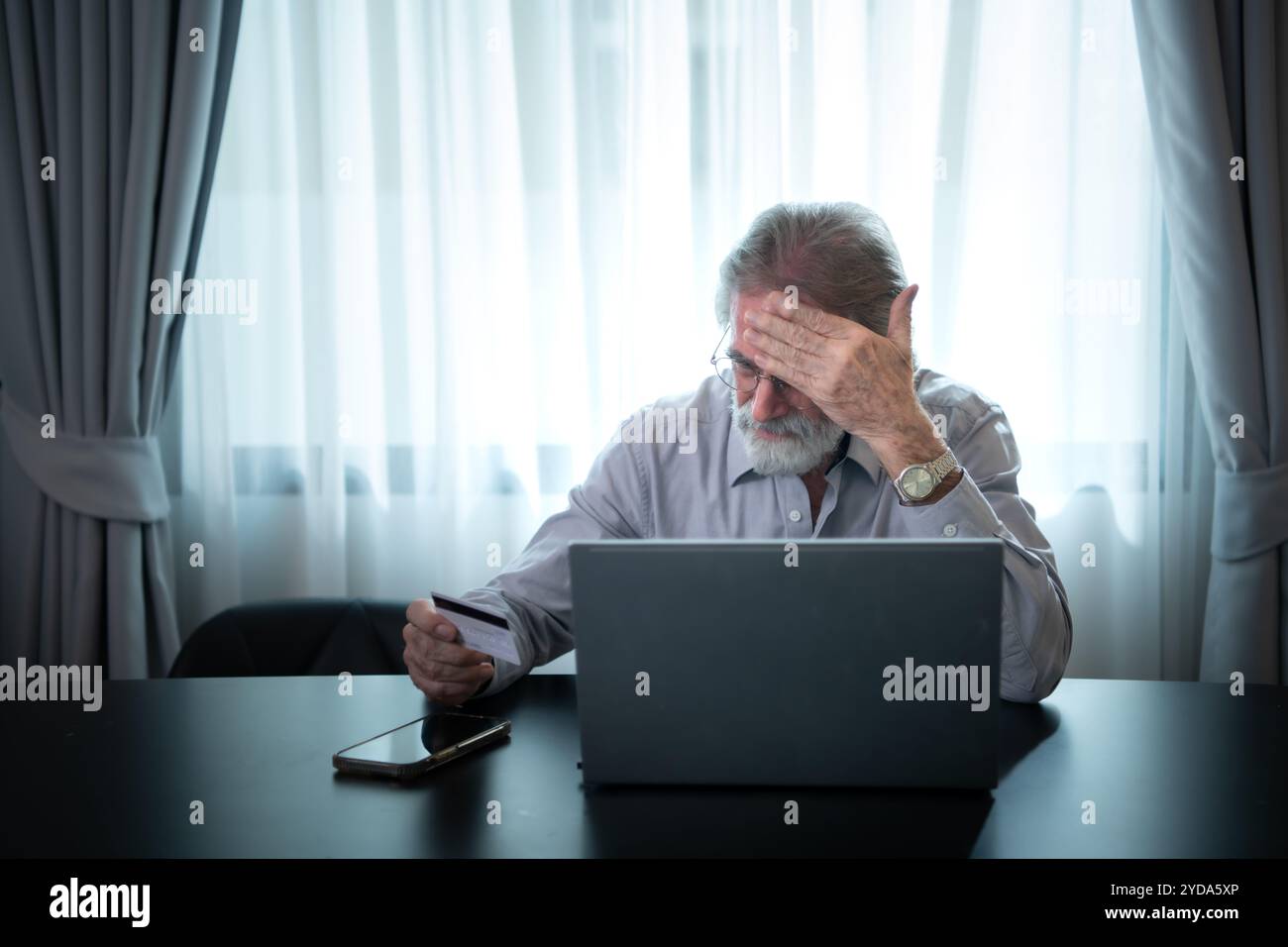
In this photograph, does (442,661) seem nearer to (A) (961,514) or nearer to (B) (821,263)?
(A) (961,514)

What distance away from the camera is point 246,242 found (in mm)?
2779

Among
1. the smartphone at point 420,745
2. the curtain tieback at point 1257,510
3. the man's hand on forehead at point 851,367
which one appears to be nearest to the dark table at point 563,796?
the smartphone at point 420,745

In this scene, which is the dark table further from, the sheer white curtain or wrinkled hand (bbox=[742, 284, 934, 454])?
the sheer white curtain

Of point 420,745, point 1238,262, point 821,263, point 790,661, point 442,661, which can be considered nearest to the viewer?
point 790,661

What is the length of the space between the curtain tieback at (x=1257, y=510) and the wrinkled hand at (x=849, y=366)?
1.51m

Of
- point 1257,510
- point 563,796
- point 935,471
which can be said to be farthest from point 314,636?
point 1257,510

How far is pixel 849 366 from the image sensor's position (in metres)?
1.44

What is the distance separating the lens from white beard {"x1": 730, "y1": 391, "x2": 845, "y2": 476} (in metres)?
1.61

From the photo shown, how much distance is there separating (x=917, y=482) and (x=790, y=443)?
0.29 metres

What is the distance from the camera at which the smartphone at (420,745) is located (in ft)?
3.60

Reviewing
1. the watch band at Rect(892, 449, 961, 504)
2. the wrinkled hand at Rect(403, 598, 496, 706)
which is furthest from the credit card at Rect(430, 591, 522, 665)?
the watch band at Rect(892, 449, 961, 504)

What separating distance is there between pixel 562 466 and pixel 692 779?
5.97 ft

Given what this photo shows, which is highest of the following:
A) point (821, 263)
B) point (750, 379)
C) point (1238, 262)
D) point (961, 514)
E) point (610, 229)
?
point (610, 229)
